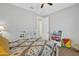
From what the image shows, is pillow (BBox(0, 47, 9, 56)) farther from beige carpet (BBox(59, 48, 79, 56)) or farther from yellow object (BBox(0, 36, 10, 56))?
beige carpet (BBox(59, 48, 79, 56))

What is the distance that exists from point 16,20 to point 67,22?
47 cm

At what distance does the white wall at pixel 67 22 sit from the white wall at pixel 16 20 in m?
0.20

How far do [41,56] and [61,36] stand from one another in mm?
261

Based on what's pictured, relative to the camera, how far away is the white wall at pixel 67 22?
3.35 feet

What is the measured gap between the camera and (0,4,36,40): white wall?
3.39 ft

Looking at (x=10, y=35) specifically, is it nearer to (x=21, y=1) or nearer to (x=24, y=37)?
(x=24, y=37)

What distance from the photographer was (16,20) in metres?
1.05

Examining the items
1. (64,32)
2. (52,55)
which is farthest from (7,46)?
(64,32)

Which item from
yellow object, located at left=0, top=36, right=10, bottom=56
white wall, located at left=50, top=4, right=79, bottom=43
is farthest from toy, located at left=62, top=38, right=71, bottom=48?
yellow object, located at left=0, top=36, right=10, bottom=56

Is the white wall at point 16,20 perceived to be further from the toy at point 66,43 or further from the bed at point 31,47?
the toy at point 66,43

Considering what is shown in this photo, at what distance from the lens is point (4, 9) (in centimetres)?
102

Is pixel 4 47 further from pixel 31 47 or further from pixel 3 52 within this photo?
pixel 31 47

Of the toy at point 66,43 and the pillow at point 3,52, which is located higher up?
the toy at point 66,43

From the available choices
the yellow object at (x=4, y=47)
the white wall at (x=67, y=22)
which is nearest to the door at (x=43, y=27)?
the white wall at (x=67, y=22)
